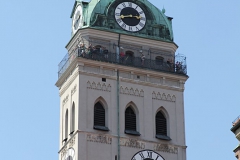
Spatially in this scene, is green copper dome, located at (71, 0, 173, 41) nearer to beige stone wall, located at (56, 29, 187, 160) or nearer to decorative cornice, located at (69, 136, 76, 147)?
beige stone wall, located at (56, 29, 187, 160)

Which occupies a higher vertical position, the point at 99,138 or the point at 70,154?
the point at 99,138

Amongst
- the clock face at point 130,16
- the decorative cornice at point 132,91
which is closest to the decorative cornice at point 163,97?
the decorative cornice at point 132,91

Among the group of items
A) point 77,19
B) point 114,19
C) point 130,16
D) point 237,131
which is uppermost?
point 77,19

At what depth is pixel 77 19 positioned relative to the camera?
59656 mm

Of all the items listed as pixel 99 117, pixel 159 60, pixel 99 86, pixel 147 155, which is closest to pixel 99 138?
pixel 99 117

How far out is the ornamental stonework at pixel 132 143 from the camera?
2195 inches

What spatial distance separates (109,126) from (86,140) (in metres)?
1.57

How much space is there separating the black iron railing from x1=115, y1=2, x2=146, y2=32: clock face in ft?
6.05

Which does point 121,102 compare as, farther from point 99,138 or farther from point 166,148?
point 166,148

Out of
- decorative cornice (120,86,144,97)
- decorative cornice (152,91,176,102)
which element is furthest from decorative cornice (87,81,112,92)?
decorative cornice (152,91,176,102)

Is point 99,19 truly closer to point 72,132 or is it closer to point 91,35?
point 91,35

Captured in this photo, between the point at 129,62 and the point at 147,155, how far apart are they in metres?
5.24

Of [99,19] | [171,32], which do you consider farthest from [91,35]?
[171,32]

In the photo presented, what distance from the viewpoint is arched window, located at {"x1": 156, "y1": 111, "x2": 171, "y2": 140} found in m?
57.1
